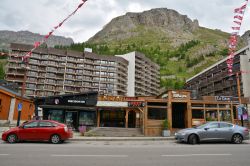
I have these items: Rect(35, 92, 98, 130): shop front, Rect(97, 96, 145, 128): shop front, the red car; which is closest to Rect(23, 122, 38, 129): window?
the red car

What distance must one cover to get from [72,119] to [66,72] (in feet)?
213

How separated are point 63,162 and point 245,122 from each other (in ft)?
84.1

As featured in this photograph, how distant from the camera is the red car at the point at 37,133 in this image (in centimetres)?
1491

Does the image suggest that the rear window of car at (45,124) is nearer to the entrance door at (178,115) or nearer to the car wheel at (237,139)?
the car wheel at (237,139)

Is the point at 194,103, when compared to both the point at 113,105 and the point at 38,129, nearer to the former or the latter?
the point at 113,105

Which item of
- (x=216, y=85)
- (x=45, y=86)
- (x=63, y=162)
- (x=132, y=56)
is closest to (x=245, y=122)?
(x=63, y=162)

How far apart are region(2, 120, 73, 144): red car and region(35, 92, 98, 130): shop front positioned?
34.6 ft

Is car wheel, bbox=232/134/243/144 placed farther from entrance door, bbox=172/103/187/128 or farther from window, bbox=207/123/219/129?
entrance door, bbox=172/103/187/128

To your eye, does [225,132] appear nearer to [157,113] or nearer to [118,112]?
[157,113]

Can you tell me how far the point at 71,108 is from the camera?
86.0 feet

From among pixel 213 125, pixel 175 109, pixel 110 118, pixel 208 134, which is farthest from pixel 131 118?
pixel 208 134

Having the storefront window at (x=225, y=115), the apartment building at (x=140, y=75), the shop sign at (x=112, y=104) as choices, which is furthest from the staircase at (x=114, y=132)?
the apartment building at (x=140, y=75)

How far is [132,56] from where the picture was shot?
106875 mm

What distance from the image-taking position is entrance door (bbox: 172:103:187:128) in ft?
84.2
